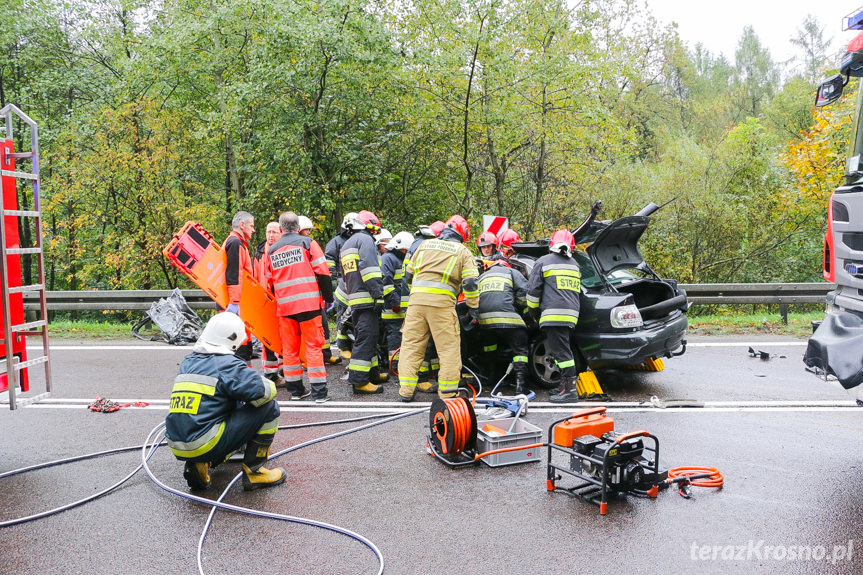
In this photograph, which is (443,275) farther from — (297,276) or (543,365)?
(543,365)

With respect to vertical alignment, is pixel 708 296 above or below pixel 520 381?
above

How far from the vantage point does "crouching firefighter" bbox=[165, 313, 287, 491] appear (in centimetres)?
431

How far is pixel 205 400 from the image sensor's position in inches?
170

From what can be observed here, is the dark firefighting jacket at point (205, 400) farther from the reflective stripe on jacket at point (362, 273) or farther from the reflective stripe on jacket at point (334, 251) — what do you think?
the reflective stripe on jacket at point (334, 251)

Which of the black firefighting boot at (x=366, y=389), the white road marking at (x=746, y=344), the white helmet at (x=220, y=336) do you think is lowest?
the black firefighting boot at (x=366, y=389)

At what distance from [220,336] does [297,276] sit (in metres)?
2.39

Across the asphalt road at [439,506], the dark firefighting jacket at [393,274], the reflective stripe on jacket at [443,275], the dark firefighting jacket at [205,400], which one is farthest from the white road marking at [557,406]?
the dark firefighting jacket at [205,400]

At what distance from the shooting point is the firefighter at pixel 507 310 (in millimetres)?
7094

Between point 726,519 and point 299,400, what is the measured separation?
4.52 metres

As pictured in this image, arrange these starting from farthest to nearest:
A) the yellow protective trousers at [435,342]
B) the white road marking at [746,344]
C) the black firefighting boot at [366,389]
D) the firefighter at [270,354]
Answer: the white road marking at [746,344]
the firefighter at [270,354]
the black firefighting boot at [366,389]
the yellow protective trousers at [435,342]

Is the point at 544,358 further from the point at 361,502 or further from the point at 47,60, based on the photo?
the point at 47,60

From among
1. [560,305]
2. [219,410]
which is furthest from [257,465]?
[560,305]

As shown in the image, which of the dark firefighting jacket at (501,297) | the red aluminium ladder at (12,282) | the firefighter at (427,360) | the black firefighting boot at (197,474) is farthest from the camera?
the firefighter at (427,360)

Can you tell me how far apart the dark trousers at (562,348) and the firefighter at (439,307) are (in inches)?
33.9
